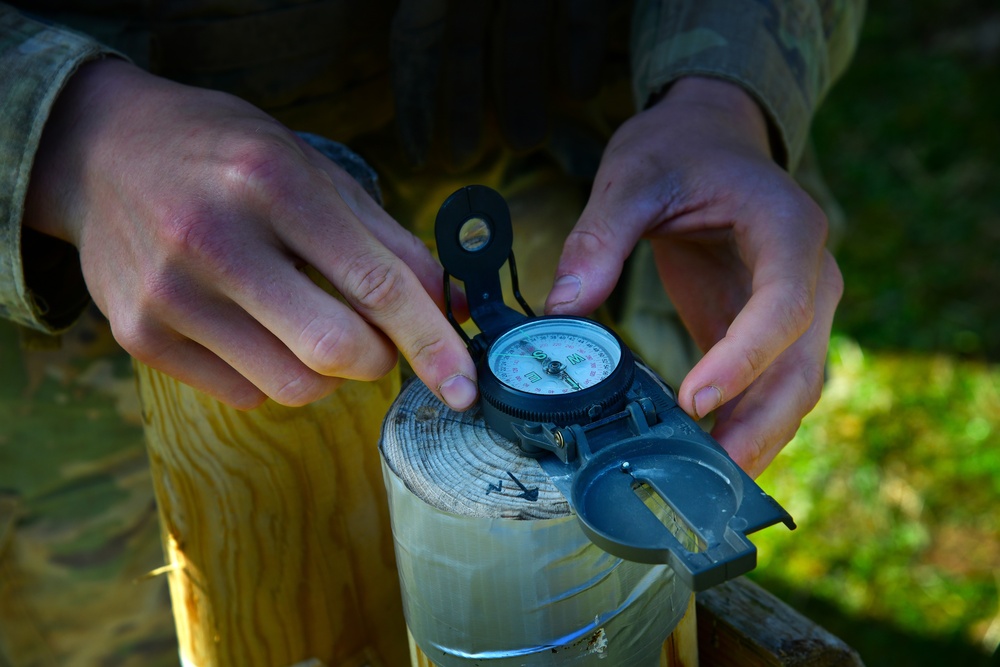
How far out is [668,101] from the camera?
6.23ft

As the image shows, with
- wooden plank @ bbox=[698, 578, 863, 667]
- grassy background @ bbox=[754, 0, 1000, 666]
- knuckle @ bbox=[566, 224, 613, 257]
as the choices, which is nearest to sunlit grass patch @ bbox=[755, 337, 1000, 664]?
grassy background @ bbox=[754, 0, 1000, 666]

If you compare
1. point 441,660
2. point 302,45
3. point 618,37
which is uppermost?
point 302,45

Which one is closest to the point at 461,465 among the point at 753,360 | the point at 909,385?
the point at 753,360

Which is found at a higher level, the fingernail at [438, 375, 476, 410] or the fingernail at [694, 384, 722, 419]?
the fingernail at [438, 375, 476, 410]

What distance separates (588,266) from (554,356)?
0.21 metres

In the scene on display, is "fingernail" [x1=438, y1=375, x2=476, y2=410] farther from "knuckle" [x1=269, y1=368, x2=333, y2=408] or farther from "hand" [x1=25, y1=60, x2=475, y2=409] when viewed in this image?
"knuckle" [x1=269, y1=368, x2=333, y2=408]

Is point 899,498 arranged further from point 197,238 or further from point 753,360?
point 197,238

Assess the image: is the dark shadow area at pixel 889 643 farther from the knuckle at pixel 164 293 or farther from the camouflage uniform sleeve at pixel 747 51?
the knuckle at pixel 164 293

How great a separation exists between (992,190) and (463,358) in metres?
4.24

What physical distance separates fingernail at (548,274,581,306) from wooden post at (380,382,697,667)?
11.7 inches

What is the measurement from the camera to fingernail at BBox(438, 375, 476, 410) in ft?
4.24

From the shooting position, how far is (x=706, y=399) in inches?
52.4

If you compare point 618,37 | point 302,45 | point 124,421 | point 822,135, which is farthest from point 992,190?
point 124,421

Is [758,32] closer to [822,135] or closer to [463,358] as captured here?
[463,358]
